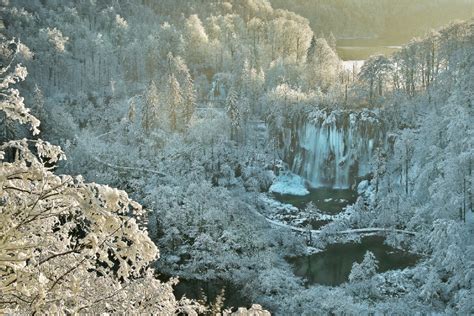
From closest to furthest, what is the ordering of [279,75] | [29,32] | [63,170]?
[63,170] < [279,75] < [29,32]

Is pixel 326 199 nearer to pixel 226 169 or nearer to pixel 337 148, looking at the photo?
pixel 337 148

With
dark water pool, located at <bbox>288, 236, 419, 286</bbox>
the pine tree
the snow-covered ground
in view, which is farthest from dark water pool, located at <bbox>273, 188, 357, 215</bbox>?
the pine tree

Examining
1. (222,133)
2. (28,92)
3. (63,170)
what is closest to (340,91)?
(222,133)

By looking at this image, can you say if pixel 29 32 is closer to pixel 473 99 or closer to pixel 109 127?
pixel 109 127

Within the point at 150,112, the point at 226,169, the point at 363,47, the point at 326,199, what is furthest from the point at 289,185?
the point at 363,47

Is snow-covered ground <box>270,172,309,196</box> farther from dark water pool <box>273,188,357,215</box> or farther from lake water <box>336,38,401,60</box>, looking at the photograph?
lake water <box>336,38,401,60</box>
